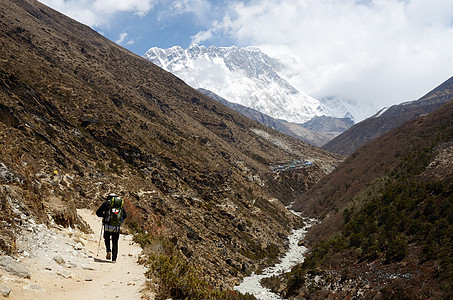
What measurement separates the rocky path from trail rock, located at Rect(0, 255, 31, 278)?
87mm

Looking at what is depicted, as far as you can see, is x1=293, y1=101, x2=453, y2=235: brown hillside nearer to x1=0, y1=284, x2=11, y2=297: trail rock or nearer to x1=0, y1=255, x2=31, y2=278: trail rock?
x1=0, y1=255, x2=31, y2=278: trail rock

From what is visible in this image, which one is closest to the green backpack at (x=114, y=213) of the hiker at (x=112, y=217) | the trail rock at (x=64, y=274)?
the hiker at (x=112, y=217)

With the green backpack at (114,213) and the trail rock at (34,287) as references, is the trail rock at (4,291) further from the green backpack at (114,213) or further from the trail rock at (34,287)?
the green backpack at (114,213)

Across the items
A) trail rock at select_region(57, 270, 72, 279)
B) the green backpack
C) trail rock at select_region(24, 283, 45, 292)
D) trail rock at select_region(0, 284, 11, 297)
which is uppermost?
the green backpack

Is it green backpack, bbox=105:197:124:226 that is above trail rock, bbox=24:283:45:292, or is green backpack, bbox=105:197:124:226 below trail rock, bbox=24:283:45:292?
above

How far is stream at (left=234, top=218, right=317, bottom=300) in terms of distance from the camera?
3325cm

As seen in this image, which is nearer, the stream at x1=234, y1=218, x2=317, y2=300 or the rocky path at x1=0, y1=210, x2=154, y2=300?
the rocky path at x1=0, y1=210, x2=154, y2=300

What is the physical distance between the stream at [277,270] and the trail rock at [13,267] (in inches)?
1168

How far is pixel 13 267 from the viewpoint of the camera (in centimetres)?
667

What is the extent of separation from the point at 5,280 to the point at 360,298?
28.8 m

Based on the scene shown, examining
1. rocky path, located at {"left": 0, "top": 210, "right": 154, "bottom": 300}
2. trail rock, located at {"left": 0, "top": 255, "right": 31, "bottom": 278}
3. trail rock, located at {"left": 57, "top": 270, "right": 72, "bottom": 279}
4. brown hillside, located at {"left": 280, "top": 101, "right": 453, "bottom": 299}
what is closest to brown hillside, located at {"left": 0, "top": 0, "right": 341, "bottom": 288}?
trail rock, located at {"left": 0, "top": 255, "right": 31, "bottom": 278}

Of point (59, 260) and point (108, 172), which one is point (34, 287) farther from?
point (108, 172)

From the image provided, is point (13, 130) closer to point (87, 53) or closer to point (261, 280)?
point (261, 280)

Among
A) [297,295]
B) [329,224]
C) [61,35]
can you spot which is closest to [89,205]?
[297,295]
